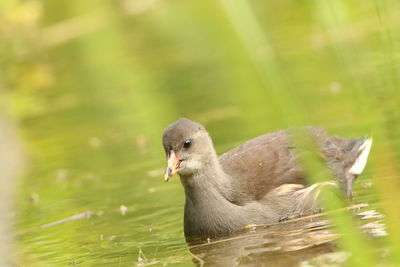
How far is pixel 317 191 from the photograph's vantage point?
23.9ft

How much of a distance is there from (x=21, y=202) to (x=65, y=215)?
3.69 feet

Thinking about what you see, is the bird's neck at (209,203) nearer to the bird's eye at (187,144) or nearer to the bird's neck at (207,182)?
the bird's neck at (207,182)

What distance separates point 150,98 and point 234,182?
261 inches

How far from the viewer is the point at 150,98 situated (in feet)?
45.4

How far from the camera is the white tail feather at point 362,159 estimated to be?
25.9 feet

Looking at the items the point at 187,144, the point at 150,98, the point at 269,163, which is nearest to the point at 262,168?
the point at 269,163

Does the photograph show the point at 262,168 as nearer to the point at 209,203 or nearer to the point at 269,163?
the point at 269,163

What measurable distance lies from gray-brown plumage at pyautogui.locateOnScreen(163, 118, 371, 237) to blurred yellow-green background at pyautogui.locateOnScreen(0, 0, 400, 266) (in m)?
0.27

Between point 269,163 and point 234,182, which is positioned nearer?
point 234,182

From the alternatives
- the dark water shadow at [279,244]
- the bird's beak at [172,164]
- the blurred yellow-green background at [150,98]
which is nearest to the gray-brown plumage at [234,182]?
the bird's beak at [172,164]

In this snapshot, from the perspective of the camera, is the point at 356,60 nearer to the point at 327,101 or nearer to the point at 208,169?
the point at 208,169

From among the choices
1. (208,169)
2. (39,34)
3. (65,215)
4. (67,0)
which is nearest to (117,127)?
(65,215)

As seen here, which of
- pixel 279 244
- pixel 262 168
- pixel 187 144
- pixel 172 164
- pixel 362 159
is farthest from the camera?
pixel 362 159

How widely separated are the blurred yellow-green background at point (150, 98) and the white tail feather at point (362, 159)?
0.11 meters
